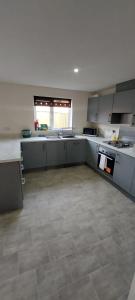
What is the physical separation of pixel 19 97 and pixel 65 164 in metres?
2.18

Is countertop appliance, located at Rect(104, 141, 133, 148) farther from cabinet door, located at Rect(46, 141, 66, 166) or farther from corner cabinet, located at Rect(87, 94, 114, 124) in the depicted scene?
cabinet door, located at Rect(46, 141, 66, 166)

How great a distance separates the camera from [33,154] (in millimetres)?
3346

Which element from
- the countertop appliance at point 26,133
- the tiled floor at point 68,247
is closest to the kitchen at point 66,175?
the tiled floor at point 68,247

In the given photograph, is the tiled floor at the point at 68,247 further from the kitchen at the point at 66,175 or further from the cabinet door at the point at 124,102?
the cabinet door at the point at 124,102

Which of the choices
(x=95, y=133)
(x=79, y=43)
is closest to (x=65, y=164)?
(x=95, y=133)

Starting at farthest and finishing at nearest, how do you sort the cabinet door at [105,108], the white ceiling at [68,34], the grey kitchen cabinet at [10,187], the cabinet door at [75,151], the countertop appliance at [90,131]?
the countertop appliance at [90,131]
the cabinet door at [75,151]
the cabinet door at [105,108]
the grey kitchen cabinet at [10,187]
the white ceiling at [68,34]

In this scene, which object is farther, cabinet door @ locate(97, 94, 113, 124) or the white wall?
the white wall

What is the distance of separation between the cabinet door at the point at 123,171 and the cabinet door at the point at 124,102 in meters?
0.96

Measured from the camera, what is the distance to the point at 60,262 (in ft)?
4.62

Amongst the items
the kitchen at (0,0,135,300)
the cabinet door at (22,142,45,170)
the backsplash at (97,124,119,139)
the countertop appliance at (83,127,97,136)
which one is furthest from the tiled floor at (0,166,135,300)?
the countertop appliance at (83,127,97,136)

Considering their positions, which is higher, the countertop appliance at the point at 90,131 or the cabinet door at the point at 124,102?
the cabinet door at the point at 124,102

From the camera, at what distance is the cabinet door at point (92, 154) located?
343cm

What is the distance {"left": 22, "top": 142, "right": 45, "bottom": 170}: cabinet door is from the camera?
325cm

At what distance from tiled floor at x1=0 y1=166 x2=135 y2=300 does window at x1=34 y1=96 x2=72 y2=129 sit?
2138 millimetres
